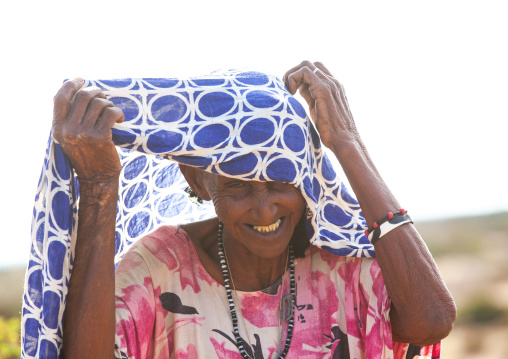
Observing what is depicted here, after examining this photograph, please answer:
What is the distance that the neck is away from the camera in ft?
11.8

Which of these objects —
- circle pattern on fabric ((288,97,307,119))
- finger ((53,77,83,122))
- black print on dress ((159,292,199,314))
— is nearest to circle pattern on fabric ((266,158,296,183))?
circle pattern on fabric ((288,97,307,119))

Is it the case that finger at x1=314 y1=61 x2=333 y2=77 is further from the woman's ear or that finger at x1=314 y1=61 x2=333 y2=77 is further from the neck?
the neck

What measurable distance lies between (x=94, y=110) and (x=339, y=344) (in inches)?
63.8

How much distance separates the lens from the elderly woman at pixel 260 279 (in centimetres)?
295

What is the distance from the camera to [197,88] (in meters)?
3.13

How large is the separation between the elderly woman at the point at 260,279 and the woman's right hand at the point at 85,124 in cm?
2

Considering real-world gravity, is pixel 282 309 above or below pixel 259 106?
below

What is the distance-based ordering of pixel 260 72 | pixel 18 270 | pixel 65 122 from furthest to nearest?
pixel 18 270 < pixel 260 72 < pixel 65 122

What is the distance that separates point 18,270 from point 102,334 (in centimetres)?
1593

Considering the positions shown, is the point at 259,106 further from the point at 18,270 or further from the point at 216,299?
the point at 18,270

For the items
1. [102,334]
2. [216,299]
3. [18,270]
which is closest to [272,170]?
[216,299]

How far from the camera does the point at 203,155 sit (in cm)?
307

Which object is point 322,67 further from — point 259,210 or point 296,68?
point 259,210

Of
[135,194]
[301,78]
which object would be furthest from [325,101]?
[135,194]
